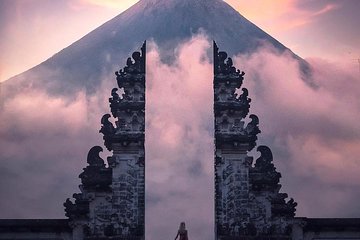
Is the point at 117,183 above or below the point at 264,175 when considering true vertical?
below

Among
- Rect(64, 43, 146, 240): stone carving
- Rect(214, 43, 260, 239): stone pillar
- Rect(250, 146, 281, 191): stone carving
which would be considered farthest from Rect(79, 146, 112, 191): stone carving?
Rect(250, 146, 281, 191): stone carving

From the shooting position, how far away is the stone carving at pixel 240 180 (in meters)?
16.2

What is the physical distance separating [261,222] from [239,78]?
455cm

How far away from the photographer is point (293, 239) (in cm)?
1620

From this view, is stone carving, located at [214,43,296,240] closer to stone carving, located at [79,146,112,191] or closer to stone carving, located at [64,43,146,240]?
stone carving, located at [64,43,146,240]

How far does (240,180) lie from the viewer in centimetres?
1653

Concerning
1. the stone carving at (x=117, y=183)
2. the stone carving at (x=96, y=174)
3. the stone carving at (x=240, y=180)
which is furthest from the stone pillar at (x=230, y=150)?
the stone carving at (x=96, y=174)

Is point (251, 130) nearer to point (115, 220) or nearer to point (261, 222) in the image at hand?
point (261, 222)

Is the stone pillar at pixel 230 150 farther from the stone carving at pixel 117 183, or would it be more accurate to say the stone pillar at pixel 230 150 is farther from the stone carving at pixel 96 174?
the stone carving at pixel 96 174

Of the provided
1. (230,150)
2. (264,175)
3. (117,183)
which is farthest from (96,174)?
(264,175)

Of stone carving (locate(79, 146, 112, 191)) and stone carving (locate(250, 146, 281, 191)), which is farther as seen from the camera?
stone carving (locate(250, 146, 281, 191))

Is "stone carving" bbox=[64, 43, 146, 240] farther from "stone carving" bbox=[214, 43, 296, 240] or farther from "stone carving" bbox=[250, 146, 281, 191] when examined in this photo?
"stone carving" bbox=[250, 146, 281, 191]

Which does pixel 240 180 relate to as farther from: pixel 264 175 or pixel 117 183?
pixel 117 183

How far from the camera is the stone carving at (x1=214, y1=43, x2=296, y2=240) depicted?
16.2 m
